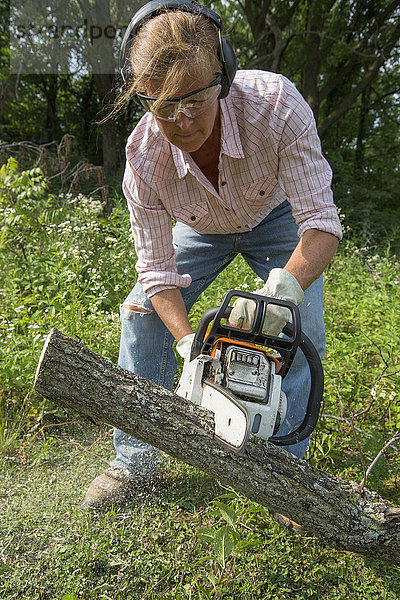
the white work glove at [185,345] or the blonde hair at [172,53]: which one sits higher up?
the blonde hair at [172,53]

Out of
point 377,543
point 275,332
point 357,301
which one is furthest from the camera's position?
point 357,301

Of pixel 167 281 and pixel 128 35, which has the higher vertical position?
pixel 128 35

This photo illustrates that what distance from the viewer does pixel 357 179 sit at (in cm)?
1129

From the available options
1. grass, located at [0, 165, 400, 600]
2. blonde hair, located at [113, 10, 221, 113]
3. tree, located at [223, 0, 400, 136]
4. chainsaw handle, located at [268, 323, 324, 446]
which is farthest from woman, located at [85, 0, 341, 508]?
tree, located at [223, 0, 400, 136]

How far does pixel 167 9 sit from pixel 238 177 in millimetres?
745

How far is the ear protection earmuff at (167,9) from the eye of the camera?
170 cm

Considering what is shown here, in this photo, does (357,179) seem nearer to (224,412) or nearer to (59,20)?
(59,20)

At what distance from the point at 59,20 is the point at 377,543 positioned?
37.8ft

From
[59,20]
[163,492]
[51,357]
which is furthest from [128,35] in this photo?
[59,20]

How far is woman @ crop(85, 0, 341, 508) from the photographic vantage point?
5.44 ft

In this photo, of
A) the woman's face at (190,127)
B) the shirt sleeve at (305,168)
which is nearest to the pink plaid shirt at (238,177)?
the shirt sleeve at (305,168)

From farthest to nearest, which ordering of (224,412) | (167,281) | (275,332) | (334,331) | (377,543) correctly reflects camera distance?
(334,331) → (167,281) → (377,543) → (275,332) → (224,412)

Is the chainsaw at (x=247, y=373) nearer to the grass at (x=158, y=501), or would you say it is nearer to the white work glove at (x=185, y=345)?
the white work glove at (x=185, y=345)

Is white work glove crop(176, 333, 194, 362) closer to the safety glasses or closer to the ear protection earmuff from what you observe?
the safety glasses
